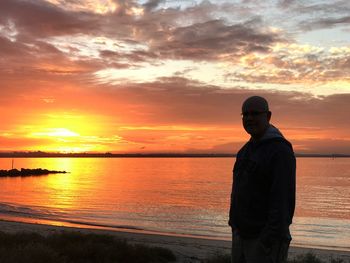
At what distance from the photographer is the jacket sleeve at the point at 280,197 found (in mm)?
3443

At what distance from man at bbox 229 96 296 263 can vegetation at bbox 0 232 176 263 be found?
580 centimetres

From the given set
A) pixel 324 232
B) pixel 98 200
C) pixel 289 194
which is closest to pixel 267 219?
pixel 289 194

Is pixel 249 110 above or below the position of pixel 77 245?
above

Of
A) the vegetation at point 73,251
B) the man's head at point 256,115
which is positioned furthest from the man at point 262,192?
the vegetation at point 73,251

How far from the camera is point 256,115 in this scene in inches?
148

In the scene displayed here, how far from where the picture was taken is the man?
348 centimetres

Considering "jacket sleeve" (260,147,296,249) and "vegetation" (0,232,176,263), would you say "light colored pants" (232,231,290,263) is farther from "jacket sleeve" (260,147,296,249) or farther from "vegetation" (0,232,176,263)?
"vegetation" (0,232,176,263)

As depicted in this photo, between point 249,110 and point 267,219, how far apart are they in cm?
95

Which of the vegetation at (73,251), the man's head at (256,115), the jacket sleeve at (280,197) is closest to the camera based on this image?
the jacket sleeve at (280,197)

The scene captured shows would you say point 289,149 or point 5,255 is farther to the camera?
point 5,255

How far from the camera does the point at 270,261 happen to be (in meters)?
3.56

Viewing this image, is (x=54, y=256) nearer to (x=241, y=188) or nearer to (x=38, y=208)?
(x=241, y=188)

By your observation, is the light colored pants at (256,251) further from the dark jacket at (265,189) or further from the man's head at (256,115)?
the man's head at (256,115)

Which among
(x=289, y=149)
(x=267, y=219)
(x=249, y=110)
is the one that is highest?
(x=249, y=110)
